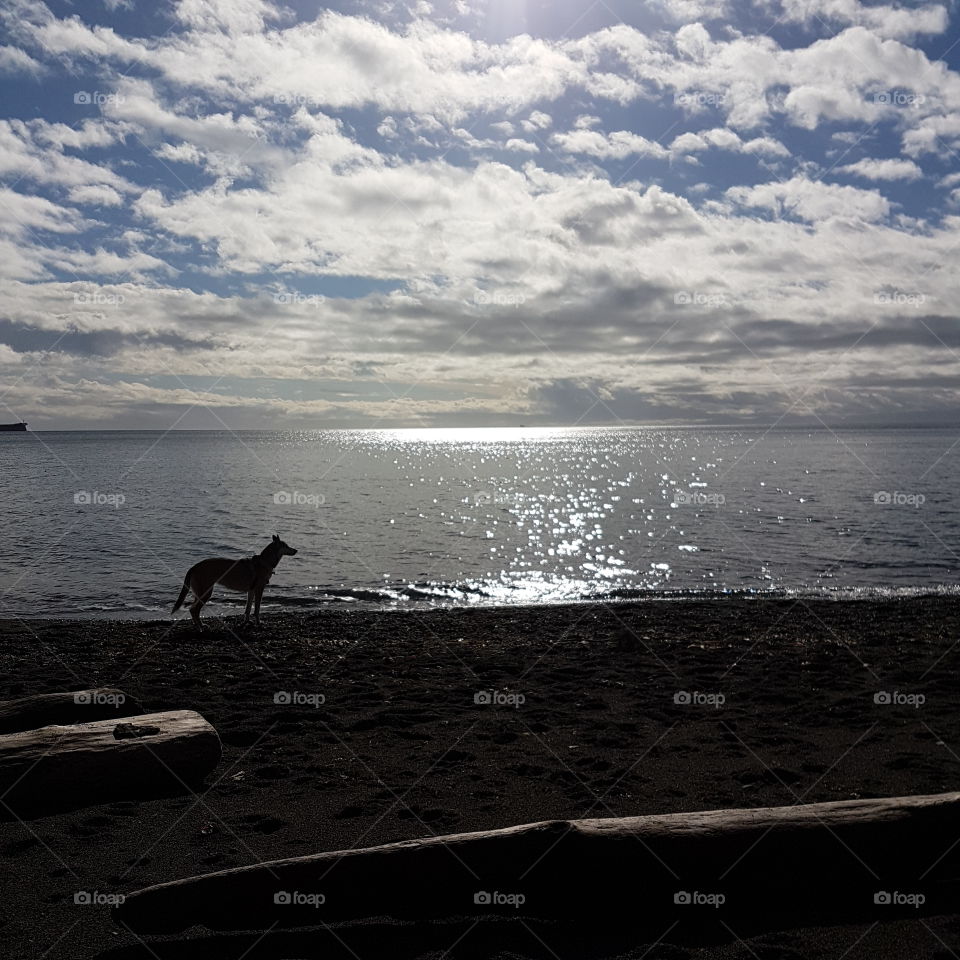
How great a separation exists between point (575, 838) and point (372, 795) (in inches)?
118

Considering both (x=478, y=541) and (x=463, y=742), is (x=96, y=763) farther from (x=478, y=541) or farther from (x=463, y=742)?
(x=478, y=541)

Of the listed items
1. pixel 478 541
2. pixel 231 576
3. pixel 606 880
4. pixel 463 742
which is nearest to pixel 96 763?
pixel 463 742

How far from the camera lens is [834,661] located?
1414 centimetres

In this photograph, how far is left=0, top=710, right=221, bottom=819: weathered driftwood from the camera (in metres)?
7.21

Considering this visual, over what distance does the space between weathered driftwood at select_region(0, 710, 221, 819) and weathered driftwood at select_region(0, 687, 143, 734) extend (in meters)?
0.98

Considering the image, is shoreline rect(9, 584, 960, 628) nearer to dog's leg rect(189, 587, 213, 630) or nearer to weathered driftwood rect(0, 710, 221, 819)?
dog's leg rect(189, 587, 213, 630)

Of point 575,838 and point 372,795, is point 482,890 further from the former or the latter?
point 372,795

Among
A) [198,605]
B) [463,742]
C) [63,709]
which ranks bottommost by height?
[198,605]

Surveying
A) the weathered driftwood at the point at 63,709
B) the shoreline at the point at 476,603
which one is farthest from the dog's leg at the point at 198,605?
the weathered driftwood at the point at 63,709

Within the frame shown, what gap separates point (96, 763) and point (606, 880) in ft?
16.7

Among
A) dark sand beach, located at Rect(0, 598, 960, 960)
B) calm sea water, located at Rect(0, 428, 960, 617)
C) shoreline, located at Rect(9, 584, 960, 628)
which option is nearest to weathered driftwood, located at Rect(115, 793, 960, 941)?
dark sand beach, located at Rect(0, 598, 960, 960)

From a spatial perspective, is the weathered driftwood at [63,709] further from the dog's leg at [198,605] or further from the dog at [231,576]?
the dog's leg at [198,605]

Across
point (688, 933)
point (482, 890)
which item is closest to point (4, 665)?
point (482, 890)

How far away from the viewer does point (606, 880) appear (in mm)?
5496
